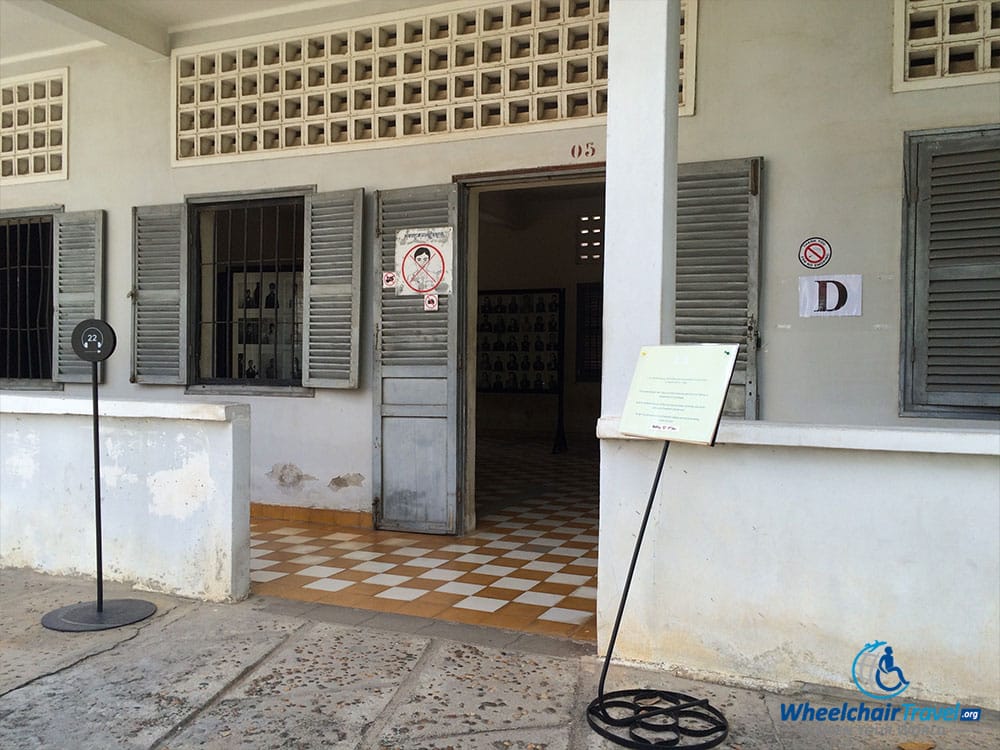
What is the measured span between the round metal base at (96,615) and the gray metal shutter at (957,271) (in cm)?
418

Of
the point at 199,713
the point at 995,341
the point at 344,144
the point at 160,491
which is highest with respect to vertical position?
the point at 344,144

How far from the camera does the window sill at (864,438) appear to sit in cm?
271

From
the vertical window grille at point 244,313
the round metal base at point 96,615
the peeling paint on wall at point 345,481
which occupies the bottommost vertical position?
the round metal base at point 96,615

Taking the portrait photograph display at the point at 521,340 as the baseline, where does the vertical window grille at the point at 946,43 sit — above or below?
above

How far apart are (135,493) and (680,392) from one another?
298 centimetres

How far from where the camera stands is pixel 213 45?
625 cm

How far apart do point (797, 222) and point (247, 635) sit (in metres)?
3.65

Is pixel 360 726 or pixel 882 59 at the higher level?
pixel 882 59

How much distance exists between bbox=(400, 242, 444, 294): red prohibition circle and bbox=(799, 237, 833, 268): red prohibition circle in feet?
7.81

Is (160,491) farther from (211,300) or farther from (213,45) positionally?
(213,45)

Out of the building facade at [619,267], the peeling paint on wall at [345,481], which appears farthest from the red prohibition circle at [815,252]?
the peeling paint on wall at [345,481]

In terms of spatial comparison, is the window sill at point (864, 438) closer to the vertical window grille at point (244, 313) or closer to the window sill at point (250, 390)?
the window sill at point (250, 390)

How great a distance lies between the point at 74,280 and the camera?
6742 millimetres

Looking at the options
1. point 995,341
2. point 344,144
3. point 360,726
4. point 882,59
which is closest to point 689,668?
point 360,726
